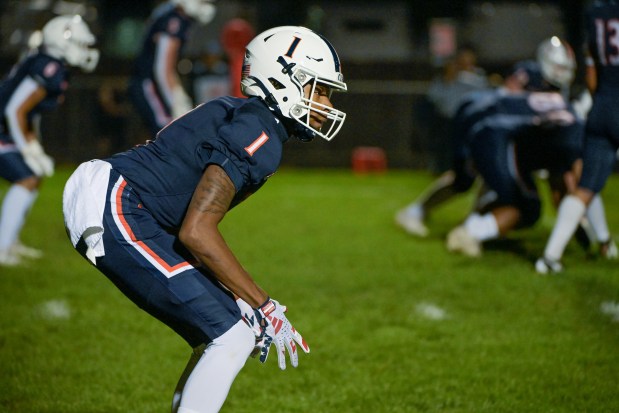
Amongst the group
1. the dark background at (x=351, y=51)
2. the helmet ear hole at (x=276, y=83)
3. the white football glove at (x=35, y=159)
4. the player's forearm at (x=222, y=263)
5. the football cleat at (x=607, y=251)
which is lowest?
the dark background at (x=351, y=51)

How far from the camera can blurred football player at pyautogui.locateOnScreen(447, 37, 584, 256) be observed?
20.7 ft

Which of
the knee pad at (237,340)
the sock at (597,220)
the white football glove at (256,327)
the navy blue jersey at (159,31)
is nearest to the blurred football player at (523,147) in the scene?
the sock at (597,220)

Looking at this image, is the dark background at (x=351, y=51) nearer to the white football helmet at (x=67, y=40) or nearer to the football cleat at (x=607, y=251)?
the football cleat at (x=607, y=251)

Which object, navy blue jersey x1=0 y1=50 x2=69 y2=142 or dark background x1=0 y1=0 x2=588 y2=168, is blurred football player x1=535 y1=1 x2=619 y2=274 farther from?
dark background x1=0 y1=0 x2=588 y2=168

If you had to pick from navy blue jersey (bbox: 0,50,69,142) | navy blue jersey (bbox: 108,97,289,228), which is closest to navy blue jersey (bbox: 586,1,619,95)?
navy blue jersey (bbox: 108,97,289,228)

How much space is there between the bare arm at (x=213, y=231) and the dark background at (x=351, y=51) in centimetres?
1082

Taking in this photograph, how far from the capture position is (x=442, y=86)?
12.2 meters

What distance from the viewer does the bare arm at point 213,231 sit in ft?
7.95

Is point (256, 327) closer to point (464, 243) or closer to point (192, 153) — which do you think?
point (192, 153)

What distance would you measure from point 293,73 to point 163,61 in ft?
17.1

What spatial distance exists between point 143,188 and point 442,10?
16042mm

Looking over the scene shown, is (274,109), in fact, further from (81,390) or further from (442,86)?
(442,86)

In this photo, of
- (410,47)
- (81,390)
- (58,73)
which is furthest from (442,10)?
(81,390)

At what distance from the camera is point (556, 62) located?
20.7 feet
